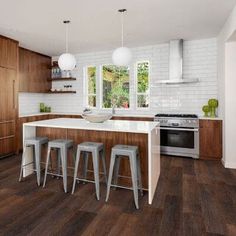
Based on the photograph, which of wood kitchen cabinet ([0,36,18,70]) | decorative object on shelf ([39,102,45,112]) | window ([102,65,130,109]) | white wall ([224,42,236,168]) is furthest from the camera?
decorative object on shelf ([39,102,45,112])

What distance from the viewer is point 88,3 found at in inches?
115

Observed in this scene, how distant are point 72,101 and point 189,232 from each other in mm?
5062

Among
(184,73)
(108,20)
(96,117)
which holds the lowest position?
(96,117)

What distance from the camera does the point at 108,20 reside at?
354 cm

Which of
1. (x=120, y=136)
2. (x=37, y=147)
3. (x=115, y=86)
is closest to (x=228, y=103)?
(x=120, y=136)

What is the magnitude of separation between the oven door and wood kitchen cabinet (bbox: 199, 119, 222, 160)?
0.12 meters

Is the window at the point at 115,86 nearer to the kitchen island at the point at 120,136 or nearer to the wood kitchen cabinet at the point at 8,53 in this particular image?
the wood kitchen cabinet at the point at 8,53

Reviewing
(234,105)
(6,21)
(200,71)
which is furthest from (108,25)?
(234,105)

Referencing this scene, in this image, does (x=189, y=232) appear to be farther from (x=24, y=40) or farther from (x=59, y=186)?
(x=24, y=40)

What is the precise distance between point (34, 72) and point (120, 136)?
3.93 metres

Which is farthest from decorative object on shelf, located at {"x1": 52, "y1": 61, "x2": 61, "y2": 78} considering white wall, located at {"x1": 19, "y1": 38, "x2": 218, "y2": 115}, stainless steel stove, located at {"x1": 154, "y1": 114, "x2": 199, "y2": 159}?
stainless steel stove, located at {"x1": 154, "y1": 114, "x2": 199, "y2": 159}

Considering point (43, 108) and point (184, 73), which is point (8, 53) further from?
point (184, 73)

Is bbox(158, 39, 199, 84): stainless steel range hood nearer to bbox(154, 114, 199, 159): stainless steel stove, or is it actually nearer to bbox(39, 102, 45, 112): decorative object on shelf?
bbox(154, 114, 199, 159): stainless steel stove

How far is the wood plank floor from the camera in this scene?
2008 millimetres
